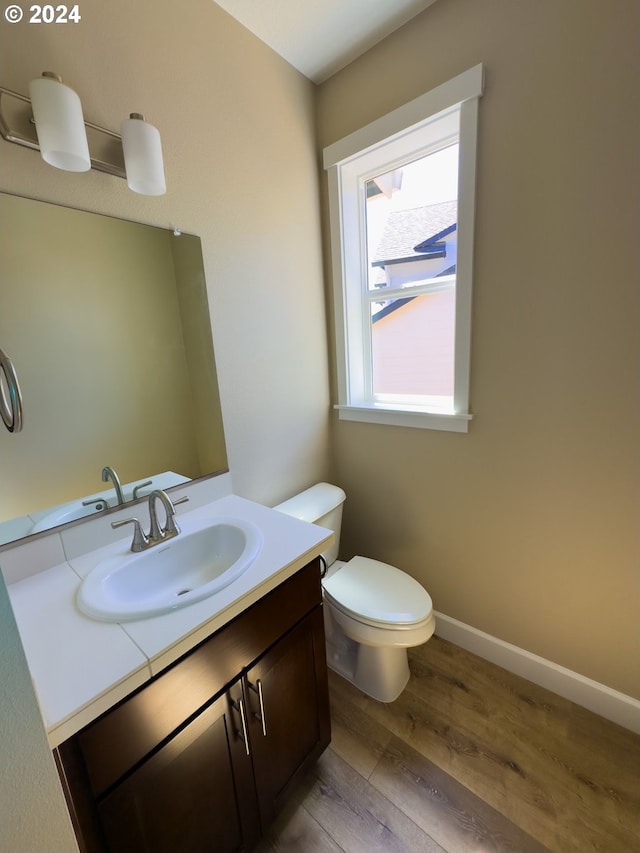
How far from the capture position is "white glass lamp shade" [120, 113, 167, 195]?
0.94m

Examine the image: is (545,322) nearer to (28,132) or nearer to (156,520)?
(156,520)

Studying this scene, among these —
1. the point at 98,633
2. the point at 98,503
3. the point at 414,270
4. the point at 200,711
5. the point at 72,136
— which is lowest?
the point at 200,711

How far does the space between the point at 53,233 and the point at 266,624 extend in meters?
1.20

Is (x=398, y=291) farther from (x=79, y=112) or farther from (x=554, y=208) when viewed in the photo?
(x=79, y=112)

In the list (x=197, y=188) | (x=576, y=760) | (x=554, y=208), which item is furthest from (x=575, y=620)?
(x=197, y=188)

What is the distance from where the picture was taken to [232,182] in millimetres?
1320

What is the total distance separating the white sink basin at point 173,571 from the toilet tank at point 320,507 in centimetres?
38

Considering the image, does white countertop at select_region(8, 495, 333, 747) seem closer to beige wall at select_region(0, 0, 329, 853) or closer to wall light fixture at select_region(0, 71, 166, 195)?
beige wall at select_region(0, 0, 329, 853)

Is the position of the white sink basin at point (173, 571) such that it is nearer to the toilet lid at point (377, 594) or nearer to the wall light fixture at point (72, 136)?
the toilet lid at point (377, 594)

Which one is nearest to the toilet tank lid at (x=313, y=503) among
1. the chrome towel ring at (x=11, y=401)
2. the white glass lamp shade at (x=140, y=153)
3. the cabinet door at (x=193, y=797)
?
the cabinet door at (x=193, y=797)

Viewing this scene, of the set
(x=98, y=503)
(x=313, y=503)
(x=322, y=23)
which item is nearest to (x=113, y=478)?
(x=98, y=503)

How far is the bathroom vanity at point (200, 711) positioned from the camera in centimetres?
63

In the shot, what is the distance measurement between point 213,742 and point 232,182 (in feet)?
5.70

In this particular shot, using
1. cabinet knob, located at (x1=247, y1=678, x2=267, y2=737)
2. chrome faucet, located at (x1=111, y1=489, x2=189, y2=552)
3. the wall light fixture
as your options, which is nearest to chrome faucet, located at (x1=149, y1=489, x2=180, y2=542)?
chrome faucet, located at (x1=111, y1=489, x2=189, y2=552)
